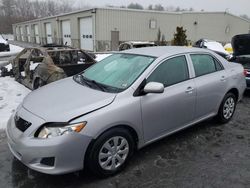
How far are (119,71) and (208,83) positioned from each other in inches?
62.4

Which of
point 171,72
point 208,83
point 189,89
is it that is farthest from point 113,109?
point 208,83

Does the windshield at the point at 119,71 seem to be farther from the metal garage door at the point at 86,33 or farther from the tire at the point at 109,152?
the metal garage door at the point at 86,33

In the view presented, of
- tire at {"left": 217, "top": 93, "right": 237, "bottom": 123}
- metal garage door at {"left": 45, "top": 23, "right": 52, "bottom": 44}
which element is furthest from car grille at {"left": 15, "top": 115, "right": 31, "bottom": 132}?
metal garage door at {"left": 45, "top": 23, "right": 52, "bottom": 44}

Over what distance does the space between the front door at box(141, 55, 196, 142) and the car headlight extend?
0.91 meters

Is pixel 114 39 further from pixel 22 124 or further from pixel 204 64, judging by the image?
pixel 22 124

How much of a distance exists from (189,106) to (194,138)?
2.36ft

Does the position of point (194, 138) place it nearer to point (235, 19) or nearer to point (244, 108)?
point (244, 108)

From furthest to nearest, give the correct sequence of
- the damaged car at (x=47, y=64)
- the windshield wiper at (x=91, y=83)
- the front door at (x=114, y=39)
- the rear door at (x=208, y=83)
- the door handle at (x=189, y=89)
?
the front door at (x=114, y=39)
the damaged car at (x=47, y=64)
the rear door at (x=208, y=83)
the door handle at (x=189, y=89)
the windshield wiper at (x=91, y=83)

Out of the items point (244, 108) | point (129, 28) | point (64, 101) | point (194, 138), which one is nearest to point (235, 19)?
point (129, 28)

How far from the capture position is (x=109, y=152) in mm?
3051

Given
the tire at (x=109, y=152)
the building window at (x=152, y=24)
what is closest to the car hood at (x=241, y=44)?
the tire at (x=109, y=152)

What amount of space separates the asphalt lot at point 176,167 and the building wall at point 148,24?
19208 mm

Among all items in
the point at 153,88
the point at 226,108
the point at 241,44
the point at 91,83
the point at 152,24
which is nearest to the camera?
the point at 153,88

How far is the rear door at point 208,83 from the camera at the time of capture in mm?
4066
